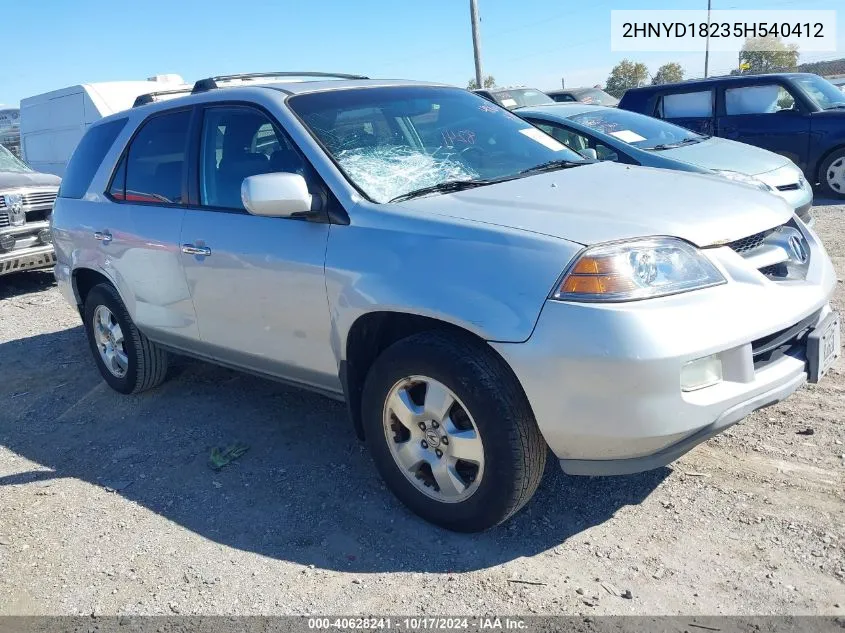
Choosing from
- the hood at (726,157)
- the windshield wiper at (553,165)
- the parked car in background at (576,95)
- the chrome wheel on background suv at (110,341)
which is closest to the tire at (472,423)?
the windshield wiper at (553,165)

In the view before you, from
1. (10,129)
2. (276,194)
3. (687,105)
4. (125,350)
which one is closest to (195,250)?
(276,194)

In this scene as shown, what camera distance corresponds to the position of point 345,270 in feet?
10.4

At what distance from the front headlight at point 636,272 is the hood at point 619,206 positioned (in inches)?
2.0

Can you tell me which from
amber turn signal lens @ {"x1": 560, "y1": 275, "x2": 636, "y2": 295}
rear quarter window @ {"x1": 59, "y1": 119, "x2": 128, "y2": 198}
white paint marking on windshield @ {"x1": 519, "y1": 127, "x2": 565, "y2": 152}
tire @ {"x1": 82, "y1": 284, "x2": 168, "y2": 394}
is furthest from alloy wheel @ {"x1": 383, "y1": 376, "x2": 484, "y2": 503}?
rear quarter window @ {"x1": 59, "y1": 119, "x2": 128, "y2": 198}

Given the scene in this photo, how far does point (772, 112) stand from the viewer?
1022 centimetres

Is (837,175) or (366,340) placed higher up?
(366,340)

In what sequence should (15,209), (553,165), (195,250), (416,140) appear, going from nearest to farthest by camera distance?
(416,140) → (553,165) → (195,250) → (15,209)

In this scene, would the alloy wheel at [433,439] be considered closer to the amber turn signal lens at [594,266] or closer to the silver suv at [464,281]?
the silver suv at [464,281]

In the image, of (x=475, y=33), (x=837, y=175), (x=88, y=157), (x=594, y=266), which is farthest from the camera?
(x=475, y=33)

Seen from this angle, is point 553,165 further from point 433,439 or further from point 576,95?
point 576,95

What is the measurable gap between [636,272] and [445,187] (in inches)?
41.6

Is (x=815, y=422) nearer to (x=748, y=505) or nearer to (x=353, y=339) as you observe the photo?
(x=748, y=505)

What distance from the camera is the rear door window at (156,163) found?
420 cm

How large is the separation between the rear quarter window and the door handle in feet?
4.24
